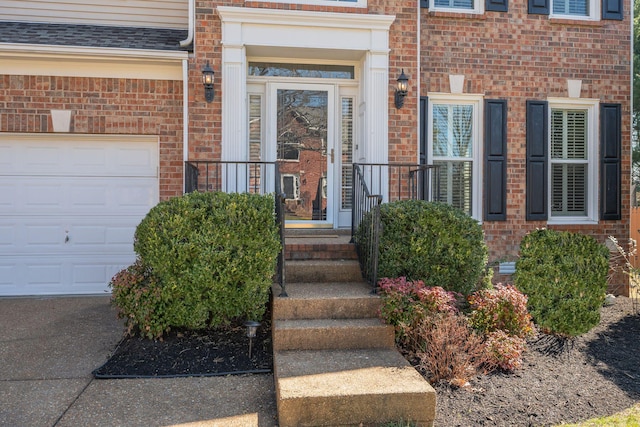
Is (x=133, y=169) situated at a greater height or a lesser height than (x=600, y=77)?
lesser

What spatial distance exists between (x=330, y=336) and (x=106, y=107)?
4.49 m

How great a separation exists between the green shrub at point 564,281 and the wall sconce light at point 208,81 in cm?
404

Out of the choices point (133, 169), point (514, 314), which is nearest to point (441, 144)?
point (514, 314)

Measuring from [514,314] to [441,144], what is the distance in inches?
130

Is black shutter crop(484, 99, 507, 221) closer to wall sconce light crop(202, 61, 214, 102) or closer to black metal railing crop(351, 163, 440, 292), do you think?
black metal railing crop(351, 163, 440, 292)

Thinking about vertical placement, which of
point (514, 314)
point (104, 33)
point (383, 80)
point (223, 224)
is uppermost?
point (104, 33)

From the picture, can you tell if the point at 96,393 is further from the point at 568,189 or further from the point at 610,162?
the point at 610,162

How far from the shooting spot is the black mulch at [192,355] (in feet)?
12.8

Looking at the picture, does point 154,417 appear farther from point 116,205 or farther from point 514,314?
point 116,205

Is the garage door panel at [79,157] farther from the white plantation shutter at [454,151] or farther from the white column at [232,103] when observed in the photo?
the white plantation shutter at [454,151]

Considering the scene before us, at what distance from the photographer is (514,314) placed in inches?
169

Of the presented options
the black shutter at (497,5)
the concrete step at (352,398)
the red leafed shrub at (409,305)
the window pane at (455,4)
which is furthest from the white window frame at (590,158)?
the concrete step at (352,398)

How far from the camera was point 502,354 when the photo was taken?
12.7 feet

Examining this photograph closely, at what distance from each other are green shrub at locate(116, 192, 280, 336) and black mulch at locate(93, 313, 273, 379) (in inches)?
5.6
